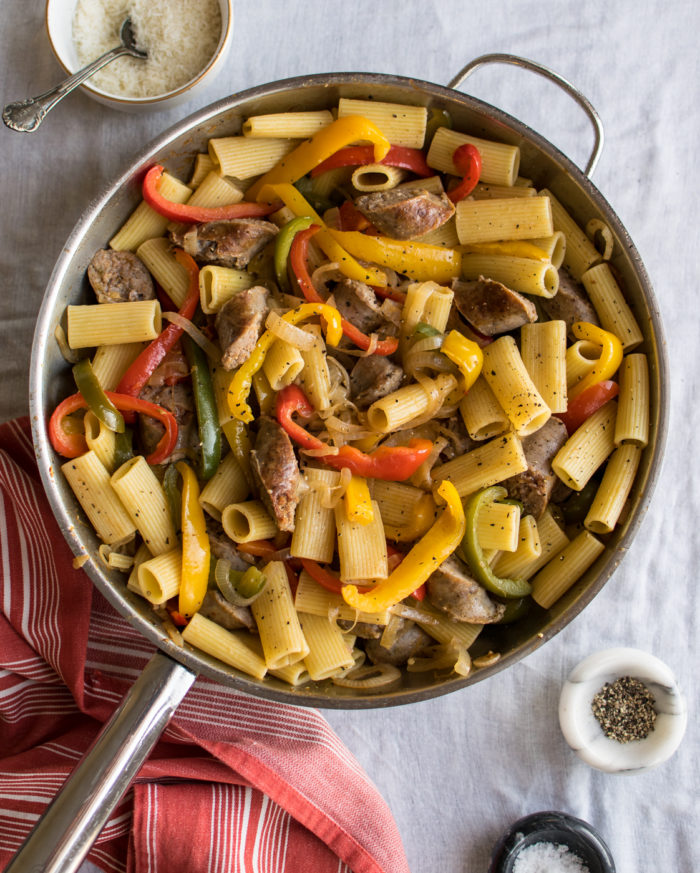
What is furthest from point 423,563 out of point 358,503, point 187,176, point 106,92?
point 106,92

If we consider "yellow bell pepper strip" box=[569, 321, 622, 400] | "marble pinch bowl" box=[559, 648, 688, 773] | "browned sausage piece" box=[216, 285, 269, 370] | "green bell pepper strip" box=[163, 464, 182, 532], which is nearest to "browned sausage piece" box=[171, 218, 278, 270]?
"browned sausage piece" box=[216, 285, 269, 370]

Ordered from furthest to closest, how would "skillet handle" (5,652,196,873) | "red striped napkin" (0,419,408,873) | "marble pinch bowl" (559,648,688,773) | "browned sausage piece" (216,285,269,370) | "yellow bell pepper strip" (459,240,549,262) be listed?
1. "marble pinch bowl" (559,648,688,773)
2. "red striped napkin" (0,419,408,873)
3. "yellow bell pepper strip" (459,240,549,262)
4. "browned sausage piece" (216,285,269,370)
5. "skillet handle" (5,652,196,873)

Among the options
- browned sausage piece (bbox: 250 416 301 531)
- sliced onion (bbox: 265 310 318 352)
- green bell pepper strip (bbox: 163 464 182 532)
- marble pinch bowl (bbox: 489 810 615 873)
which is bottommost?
marble pinch bowl (bbox: 489 810 615 873)

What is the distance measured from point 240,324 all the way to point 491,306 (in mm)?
888

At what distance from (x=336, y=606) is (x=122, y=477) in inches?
34.3

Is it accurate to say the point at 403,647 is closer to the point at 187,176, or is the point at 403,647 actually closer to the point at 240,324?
the point at 240,324

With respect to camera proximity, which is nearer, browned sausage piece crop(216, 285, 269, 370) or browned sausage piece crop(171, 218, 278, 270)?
browned sausage piece crop(216, 285, 269, 370)

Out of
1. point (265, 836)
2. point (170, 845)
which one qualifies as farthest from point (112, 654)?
point (265, 836)

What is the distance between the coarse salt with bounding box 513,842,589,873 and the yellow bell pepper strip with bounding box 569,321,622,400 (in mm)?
1871

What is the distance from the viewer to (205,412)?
268cm

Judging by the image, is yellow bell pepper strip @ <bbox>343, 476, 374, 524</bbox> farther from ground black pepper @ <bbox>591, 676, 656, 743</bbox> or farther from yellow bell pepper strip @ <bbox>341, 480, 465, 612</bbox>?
ground black pepper @ <bbox>591, 676, 656, 743</bbox>

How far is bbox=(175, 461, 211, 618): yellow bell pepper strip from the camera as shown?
103 inches

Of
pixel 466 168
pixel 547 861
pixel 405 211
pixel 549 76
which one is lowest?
pixel 547 861

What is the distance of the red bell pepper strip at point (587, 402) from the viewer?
2.76 metres
